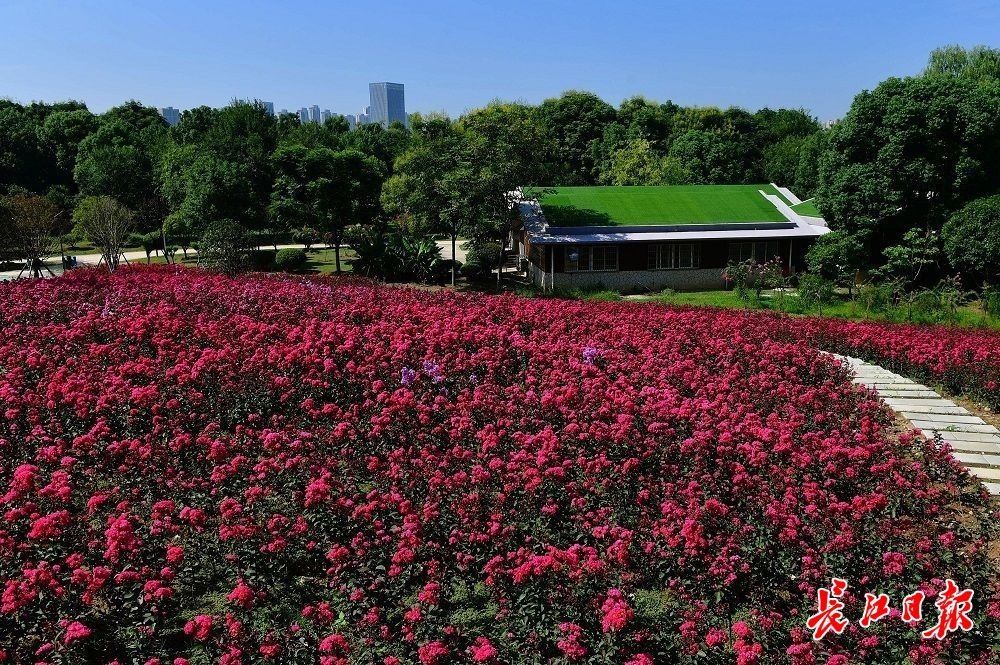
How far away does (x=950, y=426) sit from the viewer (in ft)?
28.4

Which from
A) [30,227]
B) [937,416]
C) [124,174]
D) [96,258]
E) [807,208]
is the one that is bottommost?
[937,416]

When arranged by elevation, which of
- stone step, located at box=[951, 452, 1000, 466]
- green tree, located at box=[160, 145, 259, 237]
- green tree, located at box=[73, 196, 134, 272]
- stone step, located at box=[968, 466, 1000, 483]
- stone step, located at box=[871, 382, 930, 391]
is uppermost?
green tree, located at box=[160, 145, 259, 237]

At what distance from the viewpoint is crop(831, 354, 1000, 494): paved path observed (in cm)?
753

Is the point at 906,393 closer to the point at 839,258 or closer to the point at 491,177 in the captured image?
the point at 839,258

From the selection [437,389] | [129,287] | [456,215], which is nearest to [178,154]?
[456,215]

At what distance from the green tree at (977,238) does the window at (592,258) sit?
10.2 metres

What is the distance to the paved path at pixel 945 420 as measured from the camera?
7531 millimetres

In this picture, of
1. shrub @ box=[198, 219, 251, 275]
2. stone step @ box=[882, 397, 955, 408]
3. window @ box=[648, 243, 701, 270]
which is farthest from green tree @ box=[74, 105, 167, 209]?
stone step @ box=[882, 397, 955, 408]

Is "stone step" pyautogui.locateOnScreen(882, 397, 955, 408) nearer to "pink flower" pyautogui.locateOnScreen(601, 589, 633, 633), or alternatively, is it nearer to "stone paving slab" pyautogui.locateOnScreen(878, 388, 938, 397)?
"stone paving slab" pyautogui.locateOnScreen(878, 388, 938, 397)

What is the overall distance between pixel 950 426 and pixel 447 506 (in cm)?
677

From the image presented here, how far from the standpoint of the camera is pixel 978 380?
995cm

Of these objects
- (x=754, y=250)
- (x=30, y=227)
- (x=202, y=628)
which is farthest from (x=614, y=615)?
(x=30, y=227)

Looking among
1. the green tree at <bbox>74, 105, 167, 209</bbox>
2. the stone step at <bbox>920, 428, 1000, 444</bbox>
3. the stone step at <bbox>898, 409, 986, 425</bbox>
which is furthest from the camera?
the green tree at <bbox>74, 105, 167, 209</bbox>

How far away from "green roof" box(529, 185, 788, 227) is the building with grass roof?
0.04m
